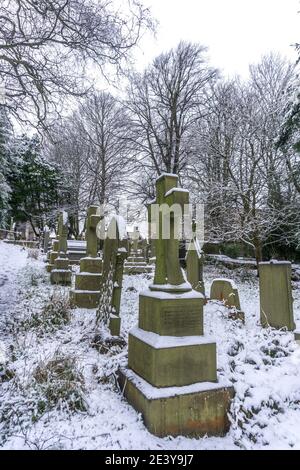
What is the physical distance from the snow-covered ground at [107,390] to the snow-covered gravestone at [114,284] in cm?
34

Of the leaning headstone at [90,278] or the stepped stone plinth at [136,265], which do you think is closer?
the leaning headstone at [90,278]

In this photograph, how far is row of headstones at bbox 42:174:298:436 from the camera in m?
2.91

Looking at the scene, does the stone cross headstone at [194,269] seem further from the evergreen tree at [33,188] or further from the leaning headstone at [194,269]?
the evergreen tree at [33,188]

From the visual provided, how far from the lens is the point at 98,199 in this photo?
20.9 m

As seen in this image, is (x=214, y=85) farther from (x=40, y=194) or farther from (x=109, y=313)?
(x=40, y=194)

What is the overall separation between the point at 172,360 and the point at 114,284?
2.17m

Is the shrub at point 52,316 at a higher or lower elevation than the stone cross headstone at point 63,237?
lower

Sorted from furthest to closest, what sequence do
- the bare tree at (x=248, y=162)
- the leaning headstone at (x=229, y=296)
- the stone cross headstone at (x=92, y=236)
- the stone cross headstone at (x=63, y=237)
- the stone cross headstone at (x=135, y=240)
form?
the stone cross headstone at (x=135, y=240), the bare tree at (x=248, y=162), the stone cross headstone at (x=63, y=237), the stone cross headstone at (x=92, y=236), the leaning headstone at (x=229, y=296)

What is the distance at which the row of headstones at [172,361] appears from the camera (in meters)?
2.91

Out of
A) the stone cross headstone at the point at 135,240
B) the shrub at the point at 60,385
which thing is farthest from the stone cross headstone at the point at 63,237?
the shrub at the point at 60,385

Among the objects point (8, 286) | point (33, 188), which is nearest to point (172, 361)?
point (8, 286)

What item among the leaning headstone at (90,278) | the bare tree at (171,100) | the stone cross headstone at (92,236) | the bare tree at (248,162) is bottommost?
the leaning headstone at (90,278)

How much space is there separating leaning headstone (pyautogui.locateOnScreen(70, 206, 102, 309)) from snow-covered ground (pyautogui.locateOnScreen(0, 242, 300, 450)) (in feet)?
2.25

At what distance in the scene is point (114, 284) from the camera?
5039 millimetres
